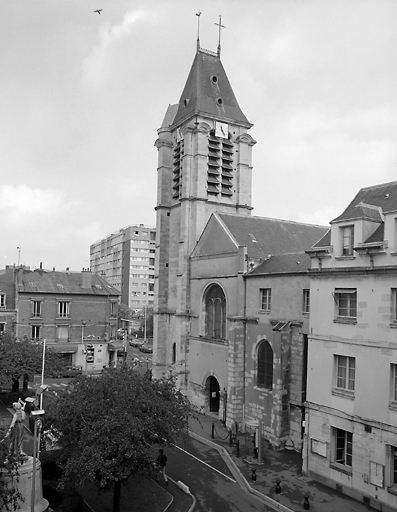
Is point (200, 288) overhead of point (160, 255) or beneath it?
Answer: beneath

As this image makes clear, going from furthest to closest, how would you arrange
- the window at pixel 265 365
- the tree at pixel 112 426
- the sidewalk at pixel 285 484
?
the window at pixel 265 365 → the sidewalk at pixel 285 484 → the tree at pixel 112 426

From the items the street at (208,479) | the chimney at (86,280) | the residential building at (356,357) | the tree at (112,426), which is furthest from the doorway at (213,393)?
the chimney at (86,280)

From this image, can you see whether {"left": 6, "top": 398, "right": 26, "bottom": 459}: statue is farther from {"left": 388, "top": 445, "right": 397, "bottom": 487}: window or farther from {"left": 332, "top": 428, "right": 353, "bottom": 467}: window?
{"left": 388, "top": 445, "right": 397, "bottom": 487}: window

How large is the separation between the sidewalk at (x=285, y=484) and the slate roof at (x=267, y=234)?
13.9 m

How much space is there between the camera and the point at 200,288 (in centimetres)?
3962

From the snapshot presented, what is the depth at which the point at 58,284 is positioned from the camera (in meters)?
55.5

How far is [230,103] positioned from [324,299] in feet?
90.7

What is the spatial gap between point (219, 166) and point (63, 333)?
26.5 meters

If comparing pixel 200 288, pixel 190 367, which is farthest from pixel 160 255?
pixel 190 367

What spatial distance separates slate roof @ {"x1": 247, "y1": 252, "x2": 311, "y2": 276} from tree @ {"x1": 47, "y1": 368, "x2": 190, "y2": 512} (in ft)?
43.7

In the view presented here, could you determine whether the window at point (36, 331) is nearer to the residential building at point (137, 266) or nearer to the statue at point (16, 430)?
the statue at point (16, 430)

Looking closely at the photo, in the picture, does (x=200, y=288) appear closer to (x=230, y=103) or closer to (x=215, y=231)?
(x=215, y=231)

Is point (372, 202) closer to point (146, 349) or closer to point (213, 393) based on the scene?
point (213, 393)

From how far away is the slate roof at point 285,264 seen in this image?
101 ft
